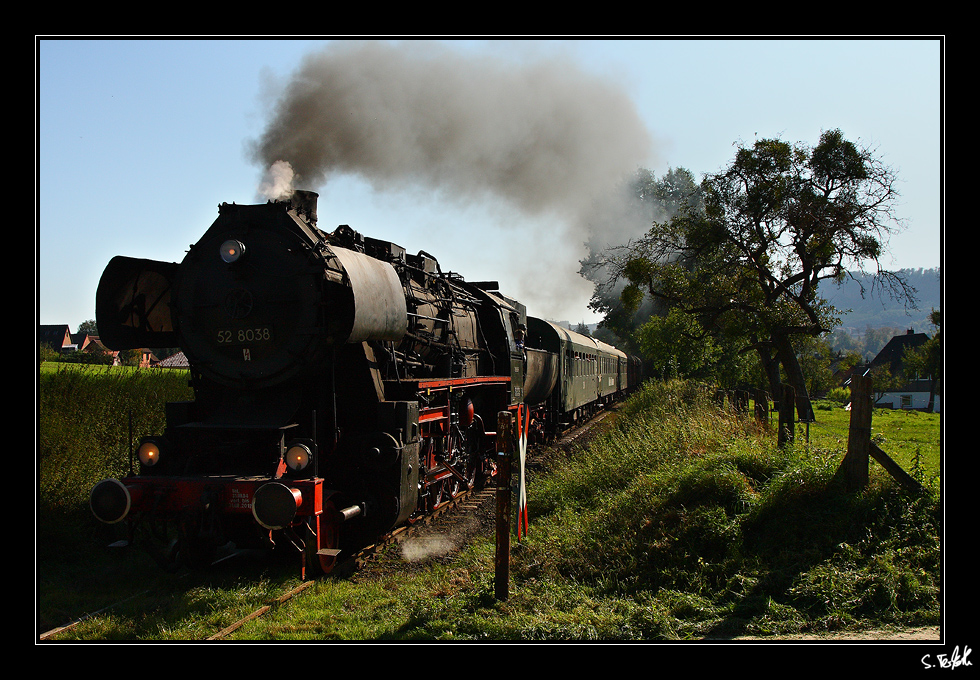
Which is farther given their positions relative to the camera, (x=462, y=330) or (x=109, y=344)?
(x=462, y=330)

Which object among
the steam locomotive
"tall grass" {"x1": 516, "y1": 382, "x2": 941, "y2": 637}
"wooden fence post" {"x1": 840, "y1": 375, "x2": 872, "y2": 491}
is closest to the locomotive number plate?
the steam locomotive

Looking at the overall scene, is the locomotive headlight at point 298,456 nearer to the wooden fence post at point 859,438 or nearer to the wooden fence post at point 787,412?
the wooden fence post at point 859,438

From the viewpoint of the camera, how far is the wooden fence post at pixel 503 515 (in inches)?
198

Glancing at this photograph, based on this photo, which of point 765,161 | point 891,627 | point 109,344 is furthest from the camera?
point 765,161

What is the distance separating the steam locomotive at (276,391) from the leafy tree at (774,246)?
1137 cm

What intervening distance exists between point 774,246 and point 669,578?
14263mm

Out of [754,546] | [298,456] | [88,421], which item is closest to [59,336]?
[88,421]

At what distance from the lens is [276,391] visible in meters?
6.27

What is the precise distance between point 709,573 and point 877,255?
13.9 meters

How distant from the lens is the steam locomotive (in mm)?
5543

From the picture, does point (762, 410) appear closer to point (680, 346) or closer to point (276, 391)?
point (276, 391)

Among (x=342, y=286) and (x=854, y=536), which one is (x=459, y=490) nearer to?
(x=342, y=286)

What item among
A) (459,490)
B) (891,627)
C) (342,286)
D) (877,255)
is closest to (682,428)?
(459,490)

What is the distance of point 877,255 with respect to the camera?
52.3 ft
